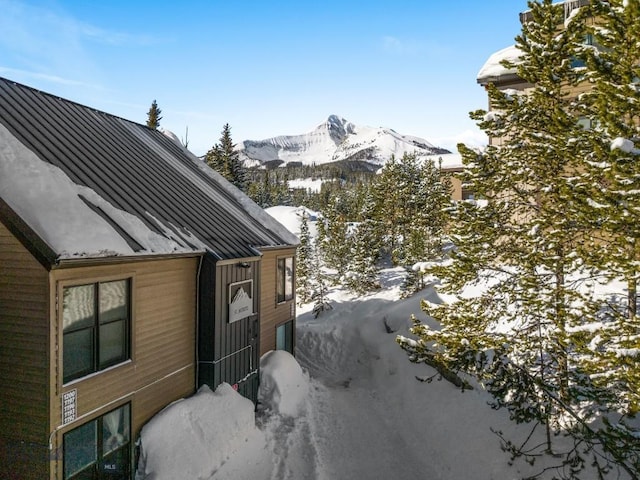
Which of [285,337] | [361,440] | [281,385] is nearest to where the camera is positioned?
[361,440]

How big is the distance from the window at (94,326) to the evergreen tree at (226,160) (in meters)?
36.6

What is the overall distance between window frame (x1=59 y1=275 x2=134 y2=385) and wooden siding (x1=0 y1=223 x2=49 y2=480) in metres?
0.37

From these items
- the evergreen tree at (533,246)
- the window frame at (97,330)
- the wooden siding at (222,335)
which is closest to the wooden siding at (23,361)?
the window frame at (97,330)

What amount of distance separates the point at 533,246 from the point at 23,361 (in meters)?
11.4

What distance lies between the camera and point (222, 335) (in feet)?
38.5

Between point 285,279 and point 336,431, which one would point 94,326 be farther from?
point 285,279

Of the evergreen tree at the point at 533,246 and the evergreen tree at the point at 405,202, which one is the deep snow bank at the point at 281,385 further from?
the evergreen tree at the point at 405,202

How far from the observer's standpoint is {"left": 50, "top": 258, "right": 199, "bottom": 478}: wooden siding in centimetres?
767

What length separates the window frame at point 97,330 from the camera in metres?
7.70

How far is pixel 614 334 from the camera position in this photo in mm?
7633

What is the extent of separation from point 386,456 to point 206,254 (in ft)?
26.8

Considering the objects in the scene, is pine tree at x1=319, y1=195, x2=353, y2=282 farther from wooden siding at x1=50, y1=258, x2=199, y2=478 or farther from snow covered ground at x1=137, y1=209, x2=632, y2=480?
wooden siding at x1=50, y1=258, x2=199, y2=478

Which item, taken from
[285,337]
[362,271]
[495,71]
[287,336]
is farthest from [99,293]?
[362,271]

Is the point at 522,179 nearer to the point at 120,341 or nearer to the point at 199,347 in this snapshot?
the point at 199,347
